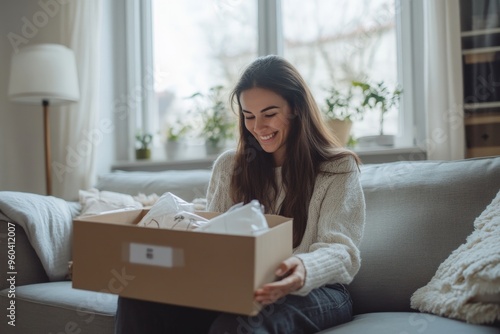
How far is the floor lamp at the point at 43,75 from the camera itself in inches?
95.6

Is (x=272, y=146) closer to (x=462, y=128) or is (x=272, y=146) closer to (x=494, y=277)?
(x=494, y=277)

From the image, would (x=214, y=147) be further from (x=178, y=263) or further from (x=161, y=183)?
(x=178, y=263)

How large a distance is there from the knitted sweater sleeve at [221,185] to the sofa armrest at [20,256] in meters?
0.70

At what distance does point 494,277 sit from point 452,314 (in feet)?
0.56

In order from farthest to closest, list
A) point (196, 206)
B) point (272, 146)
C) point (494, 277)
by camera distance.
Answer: point (196, 206), point (272, 146), point (494, 277)

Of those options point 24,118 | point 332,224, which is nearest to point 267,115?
point 332,224

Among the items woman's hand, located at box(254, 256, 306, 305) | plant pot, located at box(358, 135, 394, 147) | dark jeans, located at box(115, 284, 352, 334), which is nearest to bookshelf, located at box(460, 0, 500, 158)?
plant pot, located at box(358, 135, 394, 147)

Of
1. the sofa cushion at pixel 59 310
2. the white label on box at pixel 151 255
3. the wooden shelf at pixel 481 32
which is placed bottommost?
the sofa cushion at pixel 59 310

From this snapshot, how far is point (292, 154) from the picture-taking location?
1485 millimetres

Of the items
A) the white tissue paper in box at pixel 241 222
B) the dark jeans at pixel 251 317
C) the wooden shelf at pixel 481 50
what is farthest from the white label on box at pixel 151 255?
the wooden shelf at pixel 481 50

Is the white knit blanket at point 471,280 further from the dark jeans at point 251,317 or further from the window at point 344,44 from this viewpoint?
the window at point 344,44

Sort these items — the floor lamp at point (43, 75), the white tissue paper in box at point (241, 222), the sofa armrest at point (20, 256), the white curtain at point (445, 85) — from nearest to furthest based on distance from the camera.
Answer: the white tissue paper in box at point (241, 222)
the sofa armrest at point (20, 256)
the white curtain at point (445, 85)
the floor lamp at point (43, 75)

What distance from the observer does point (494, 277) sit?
1.11 meters

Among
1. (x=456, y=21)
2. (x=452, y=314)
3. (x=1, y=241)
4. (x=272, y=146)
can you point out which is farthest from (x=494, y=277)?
(x=1, y=241)
